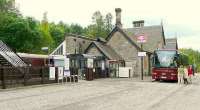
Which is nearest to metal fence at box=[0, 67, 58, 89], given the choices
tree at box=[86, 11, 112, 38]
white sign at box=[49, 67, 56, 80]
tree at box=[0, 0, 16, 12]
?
white sign at box=[49, 67, 56, 80]

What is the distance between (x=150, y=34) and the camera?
66062 millimetres

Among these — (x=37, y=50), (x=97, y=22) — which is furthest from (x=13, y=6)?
(x=97, y=22)

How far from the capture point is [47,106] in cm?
1644

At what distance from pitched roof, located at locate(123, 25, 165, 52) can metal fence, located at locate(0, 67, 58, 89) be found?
31.6 metres

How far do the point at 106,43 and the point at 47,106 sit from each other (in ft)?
150

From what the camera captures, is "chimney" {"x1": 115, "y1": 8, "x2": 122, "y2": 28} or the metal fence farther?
"chimney" {"x1": 115, "y1": 8, "x2": 122, "y2": 28}

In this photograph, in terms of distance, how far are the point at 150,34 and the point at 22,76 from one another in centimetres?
4028

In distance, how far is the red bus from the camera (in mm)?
41844

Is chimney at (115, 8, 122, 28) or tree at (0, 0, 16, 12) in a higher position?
tree at (0, 0, 16, 12)

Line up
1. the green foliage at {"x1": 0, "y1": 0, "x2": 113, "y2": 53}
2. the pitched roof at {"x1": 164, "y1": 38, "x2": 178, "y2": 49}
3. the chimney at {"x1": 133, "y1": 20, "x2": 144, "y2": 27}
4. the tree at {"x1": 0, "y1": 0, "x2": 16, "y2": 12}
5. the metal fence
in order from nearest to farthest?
the metal fence
the green foliage at {"x1": 0, "y1": 0, "x2": 113, "y2": 53}
the chimney at {"x1": 133, "y1": 20, "x2": 144, "y2": 27}
the pitched roof at {"x1": 164, "y1": 38, "x2": 178, "y2": 49}
the tree at {"x1": 0, "y1": 0, "x2": 16, "y2": 12}

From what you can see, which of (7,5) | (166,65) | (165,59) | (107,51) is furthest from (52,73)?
(7,5)

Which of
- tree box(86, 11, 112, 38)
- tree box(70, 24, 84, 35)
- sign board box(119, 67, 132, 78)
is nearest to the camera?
sign board box(119, 67, 132, 78)

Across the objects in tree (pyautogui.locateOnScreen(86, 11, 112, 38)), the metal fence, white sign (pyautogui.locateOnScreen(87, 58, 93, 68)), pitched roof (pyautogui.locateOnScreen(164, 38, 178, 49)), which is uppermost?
tree (pyautogui.locateOnScreen(86, 11, 112, 38))

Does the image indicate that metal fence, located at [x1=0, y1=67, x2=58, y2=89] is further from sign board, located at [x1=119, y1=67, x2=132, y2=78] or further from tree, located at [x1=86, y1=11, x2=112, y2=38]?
tree, located at [x1=86, y1=11, x2=112, y2=38]
